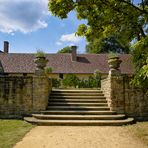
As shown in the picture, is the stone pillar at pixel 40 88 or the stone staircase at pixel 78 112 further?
the stone pillar at pixel 40 88

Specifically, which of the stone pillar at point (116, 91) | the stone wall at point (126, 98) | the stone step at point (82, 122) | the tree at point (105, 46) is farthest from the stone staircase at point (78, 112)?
the tree at point (105, 46)

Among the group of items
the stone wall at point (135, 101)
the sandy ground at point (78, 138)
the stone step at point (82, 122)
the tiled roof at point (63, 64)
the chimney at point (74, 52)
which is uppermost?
the chimney at point (74, 52)

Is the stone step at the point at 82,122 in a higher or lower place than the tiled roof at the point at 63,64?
lower

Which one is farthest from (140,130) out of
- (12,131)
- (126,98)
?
(12,131)

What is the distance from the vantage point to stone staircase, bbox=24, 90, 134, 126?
12219mm

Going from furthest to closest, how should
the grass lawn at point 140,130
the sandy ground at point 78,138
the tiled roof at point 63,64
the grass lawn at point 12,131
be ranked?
the tiled roof at point 63,64
the grass lawn at point 140,130
the grass lawn at point 12,131
the sandy ground at point 78,138

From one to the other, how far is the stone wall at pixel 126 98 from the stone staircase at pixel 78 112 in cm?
52

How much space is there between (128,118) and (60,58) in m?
32.3

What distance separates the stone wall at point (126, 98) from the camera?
13945mm

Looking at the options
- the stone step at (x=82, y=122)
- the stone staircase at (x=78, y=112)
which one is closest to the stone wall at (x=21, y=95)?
the stone staircase at (x=78, y=112)

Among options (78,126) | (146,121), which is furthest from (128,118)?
(78,126)

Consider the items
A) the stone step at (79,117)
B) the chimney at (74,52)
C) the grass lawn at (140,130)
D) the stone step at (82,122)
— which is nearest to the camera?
the grass lawn at (140,130)

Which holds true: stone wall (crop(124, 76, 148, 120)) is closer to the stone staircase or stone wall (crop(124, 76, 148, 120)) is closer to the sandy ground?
the stone staircase

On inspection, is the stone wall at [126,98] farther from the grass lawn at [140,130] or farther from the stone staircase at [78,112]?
the grass lawn at [140,130]
